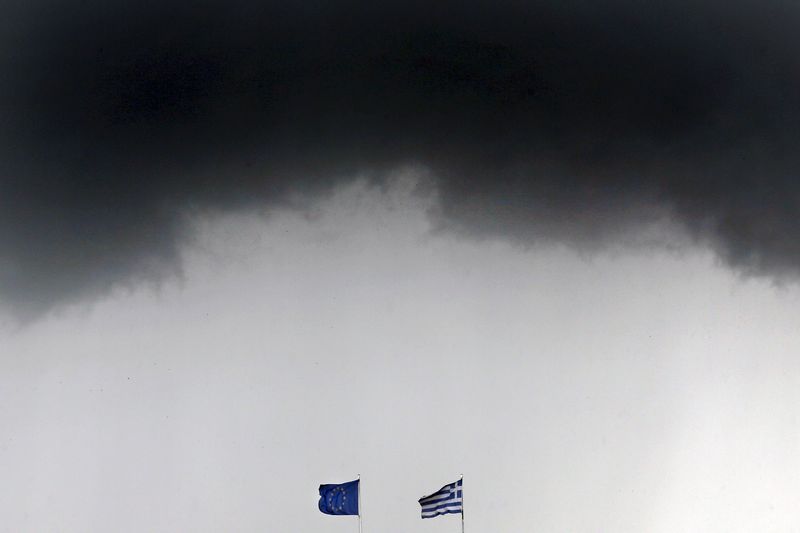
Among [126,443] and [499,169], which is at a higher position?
[499,169]

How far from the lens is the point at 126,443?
13.9m

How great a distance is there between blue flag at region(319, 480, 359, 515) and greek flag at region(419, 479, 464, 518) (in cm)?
105

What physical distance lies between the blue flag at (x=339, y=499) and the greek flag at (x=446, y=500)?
1048 millimetres

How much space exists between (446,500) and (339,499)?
5.29 feet

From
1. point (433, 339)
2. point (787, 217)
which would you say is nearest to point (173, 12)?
point (433, 339)

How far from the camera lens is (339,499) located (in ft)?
42.4

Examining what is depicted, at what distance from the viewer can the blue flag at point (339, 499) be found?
1291 cm

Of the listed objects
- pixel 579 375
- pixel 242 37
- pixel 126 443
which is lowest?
pixel 126 443

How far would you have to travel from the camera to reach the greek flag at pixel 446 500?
12.9 meters

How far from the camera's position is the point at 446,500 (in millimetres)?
12906

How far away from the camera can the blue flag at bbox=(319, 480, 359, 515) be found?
42.4 ft

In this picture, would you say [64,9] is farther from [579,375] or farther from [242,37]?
[579,375]

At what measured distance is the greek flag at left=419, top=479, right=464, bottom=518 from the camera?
12.9 m

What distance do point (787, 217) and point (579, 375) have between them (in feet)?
14.8
